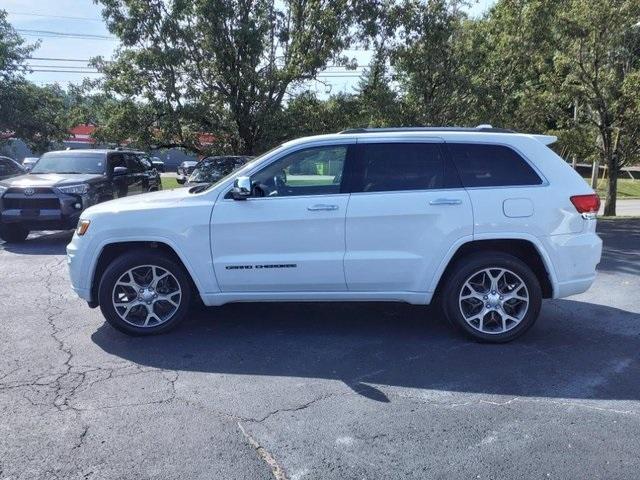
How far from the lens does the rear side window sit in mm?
5168

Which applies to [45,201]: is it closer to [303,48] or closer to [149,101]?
[149,101]

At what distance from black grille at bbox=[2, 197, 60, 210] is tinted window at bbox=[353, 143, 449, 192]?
740 cm

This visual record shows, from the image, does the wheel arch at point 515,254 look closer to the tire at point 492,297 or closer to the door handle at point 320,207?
the tire at point 492,297

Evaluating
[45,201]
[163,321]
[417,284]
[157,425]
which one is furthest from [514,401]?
[45,201]

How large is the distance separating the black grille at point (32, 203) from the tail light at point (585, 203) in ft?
28.9

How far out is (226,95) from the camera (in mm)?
16562

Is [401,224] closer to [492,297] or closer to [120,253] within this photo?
[492,297]

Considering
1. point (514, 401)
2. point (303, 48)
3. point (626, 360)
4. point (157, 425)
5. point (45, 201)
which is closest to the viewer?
point (157, 425)

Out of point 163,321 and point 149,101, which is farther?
point 149,101

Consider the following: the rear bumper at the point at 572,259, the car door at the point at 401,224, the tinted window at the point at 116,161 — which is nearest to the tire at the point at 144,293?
the car door at the point at 401,224

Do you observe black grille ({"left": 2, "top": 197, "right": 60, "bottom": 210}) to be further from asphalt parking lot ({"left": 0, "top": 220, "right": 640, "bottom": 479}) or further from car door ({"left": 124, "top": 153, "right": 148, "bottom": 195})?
asphalt parking lot ({"left": 0, "top": 220, "right": 640, "bottom": 479})

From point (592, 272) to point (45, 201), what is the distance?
361 inches

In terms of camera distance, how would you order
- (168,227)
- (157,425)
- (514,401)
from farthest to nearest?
1. (168,227)
2. (514,401)
3. (157,425)

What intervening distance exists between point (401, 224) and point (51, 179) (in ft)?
27.3
